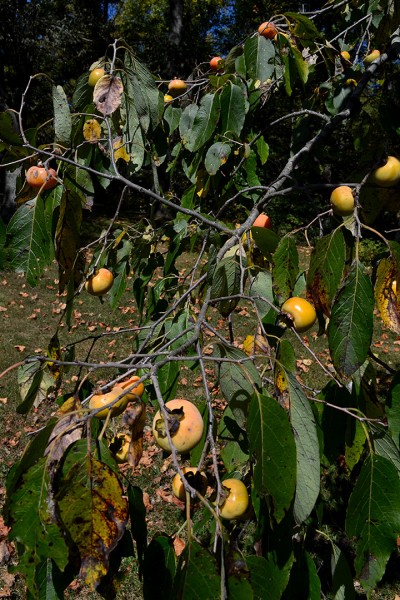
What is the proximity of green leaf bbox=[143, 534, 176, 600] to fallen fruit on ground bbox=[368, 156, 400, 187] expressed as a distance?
811mm

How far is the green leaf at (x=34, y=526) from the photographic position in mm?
593

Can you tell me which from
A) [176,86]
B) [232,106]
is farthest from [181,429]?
[176,86]

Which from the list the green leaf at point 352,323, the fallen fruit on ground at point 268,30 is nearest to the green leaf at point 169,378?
the green leaf at point 352,323

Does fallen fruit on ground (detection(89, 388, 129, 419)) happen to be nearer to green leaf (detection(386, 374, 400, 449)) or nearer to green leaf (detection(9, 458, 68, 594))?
green leaf (detection(9, 458, 68, 594))

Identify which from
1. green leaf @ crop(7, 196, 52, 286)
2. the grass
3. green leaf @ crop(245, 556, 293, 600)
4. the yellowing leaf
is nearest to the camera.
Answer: green leaf @ crop(245, 556, 293, 600)

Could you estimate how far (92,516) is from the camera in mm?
609

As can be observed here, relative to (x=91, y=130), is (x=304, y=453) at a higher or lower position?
lower

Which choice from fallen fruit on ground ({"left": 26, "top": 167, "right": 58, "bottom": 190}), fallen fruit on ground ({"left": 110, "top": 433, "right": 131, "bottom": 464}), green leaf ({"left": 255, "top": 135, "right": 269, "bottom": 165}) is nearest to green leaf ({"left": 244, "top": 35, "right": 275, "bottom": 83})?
green leaf ({"left": 255, "top": 135, "right": 269, "bottom": 165})

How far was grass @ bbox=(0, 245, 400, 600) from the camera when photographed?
10.1 ft

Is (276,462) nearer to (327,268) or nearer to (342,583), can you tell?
(327,268)

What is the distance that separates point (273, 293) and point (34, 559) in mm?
811

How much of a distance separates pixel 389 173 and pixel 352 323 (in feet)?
1.21

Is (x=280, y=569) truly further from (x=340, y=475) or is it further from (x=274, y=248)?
(x=340, y=475)

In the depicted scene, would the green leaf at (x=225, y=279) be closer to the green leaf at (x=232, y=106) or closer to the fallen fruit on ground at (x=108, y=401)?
the fallen fruit on ground at (x=108, y=401)
